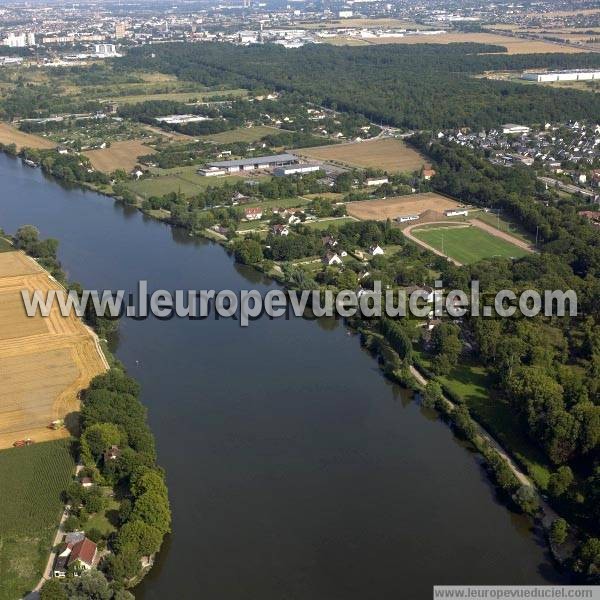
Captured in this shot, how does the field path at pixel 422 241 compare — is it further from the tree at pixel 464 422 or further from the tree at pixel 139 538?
the tree at pixel 139 538

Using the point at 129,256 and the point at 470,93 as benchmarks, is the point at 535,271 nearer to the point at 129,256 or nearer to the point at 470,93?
the point at 129,256

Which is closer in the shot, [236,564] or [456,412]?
[236,564]

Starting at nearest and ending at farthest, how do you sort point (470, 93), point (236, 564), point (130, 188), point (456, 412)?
point (236, 564), point (456, 412), point (130, 188), point (470, 93)

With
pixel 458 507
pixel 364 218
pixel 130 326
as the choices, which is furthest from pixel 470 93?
pixel 458 507

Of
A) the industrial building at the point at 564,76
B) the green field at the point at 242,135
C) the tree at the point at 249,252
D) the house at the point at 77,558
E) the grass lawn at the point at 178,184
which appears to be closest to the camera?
the house at the point at 77,558

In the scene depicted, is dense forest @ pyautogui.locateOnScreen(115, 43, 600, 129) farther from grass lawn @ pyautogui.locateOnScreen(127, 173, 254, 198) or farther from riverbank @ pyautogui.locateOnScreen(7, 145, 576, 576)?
riverbank @ pyautogui.locateOnScreen(7, 145, 576, 576)

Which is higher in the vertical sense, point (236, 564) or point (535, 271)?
point (535, 271)

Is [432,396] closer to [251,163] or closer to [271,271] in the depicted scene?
[271,271]

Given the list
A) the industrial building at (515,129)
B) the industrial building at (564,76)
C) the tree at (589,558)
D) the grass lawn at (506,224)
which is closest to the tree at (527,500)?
the tree at (589,558)
